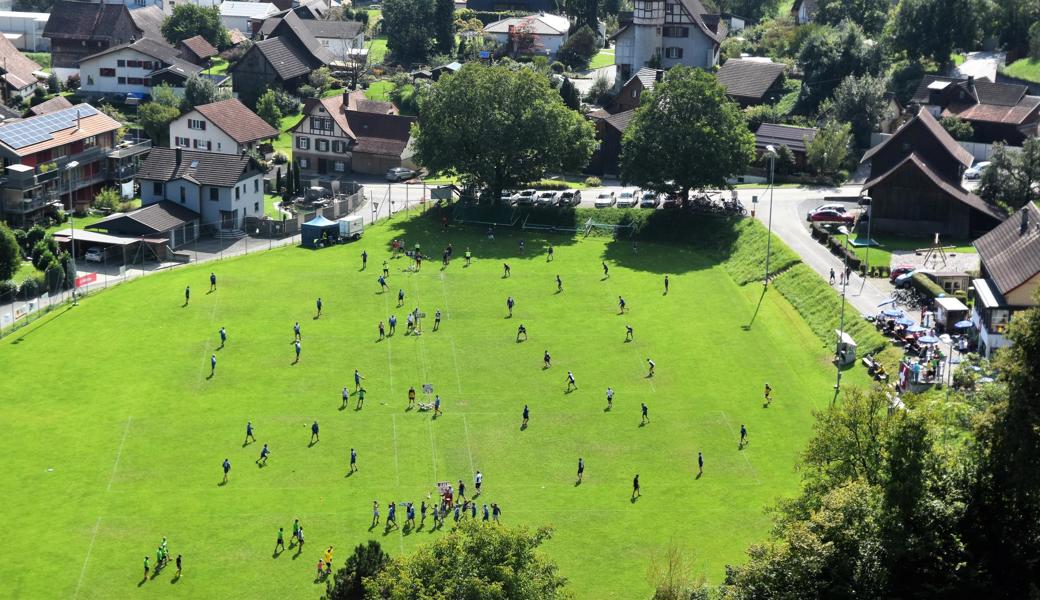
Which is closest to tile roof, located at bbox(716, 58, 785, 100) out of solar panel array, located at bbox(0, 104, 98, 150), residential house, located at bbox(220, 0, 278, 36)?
solar panel array, located at bbox(0, 104, 98, 150)

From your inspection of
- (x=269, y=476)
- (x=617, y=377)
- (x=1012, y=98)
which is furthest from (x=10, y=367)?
(x=1012, y=98)

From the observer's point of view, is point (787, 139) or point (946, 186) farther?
point (787, 139)

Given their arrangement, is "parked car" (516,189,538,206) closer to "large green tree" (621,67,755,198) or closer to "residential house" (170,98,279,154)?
"large green tree" (621,67,755,198)

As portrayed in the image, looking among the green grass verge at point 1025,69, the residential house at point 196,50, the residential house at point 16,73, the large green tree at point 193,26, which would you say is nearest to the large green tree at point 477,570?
the green grass verge at point 1025,69

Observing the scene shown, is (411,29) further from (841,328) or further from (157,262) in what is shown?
(841,328)

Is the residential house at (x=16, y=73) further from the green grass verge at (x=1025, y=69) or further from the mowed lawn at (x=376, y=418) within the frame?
the green grass verge at (x=1025, y=69)

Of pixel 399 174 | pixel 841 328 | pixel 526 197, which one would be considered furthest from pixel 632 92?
pixel 841 328

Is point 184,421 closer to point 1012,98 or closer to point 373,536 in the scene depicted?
point 373,536
